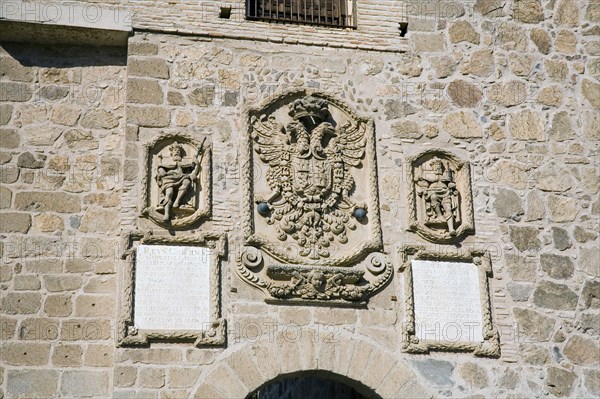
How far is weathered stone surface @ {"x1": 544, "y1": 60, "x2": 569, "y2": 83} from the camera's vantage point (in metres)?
9.50

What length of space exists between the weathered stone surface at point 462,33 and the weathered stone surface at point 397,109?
0.78m

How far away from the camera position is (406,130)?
904cm

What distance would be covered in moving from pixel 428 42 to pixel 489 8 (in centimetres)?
69

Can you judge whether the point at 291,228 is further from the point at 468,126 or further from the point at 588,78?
the point at 588,78

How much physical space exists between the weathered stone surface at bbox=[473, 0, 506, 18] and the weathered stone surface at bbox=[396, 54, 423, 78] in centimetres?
78

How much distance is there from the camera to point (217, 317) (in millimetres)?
8102

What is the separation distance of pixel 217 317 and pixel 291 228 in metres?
0.93

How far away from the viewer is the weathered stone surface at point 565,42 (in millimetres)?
9625

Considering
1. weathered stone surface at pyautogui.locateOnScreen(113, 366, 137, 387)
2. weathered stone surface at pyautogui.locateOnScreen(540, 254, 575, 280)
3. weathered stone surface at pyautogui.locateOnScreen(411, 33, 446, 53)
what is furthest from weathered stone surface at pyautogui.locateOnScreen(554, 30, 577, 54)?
weathered stone surface at pyautogui.locateOnScreen(113, 366, 137, 387)

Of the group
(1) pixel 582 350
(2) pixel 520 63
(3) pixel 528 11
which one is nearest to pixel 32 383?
(1) pixel 582 350

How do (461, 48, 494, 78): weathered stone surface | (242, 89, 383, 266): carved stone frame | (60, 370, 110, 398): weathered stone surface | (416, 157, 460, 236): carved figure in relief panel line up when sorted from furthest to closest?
(461, 48, 494, 78): weathered stone surface
(416, 157, 460, 236): carved figure in relief panel
(242, 89, 383, 266): carved stone frame
(60, 370, 110, 398): weathered stone surface

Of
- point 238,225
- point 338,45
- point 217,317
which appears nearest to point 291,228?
point 238,225

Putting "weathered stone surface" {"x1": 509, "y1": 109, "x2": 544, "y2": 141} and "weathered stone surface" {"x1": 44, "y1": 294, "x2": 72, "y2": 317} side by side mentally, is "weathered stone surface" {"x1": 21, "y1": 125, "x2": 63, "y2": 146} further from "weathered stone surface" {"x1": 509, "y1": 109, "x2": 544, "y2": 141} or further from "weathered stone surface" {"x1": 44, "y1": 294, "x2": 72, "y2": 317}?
"weathered stone surface" {"x1": 509, "y1": 109, "x2": 544, "y2": 141}

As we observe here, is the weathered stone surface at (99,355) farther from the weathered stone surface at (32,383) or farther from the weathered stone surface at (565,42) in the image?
the weathered stone surface at (565,42)
